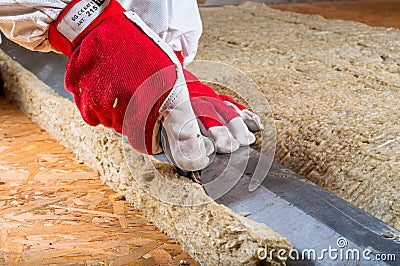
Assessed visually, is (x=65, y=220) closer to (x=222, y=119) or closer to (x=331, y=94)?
(x=222, y=119)

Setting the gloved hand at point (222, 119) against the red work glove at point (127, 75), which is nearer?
the red work glove at point (127, 75)

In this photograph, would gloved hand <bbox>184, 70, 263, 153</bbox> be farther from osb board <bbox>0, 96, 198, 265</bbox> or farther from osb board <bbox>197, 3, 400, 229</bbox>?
osb board <bbox>0, 96, 198, 265</bbox>

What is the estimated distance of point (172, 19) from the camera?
1075 millimetres

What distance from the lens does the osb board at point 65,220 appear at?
99 cm

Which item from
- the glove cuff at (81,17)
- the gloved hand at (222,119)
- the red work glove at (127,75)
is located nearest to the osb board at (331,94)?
the gloved hand at (222,119)

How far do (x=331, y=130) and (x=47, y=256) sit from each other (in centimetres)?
56

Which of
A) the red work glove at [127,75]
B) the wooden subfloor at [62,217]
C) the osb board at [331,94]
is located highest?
the red work glove at [127,75]

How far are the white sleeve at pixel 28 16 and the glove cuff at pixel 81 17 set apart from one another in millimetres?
12

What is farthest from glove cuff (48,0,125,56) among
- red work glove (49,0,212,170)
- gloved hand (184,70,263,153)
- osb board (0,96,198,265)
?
osb board (0,96,198,265)

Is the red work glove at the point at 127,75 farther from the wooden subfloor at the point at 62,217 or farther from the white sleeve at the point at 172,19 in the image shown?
the wooden subfloor at the point at 62,217

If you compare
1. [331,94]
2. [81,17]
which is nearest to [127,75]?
[81,17]

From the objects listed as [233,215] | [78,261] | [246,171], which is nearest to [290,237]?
[233,215]

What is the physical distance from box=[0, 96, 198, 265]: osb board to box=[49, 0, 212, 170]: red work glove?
0.16m

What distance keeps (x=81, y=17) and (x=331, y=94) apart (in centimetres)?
63
